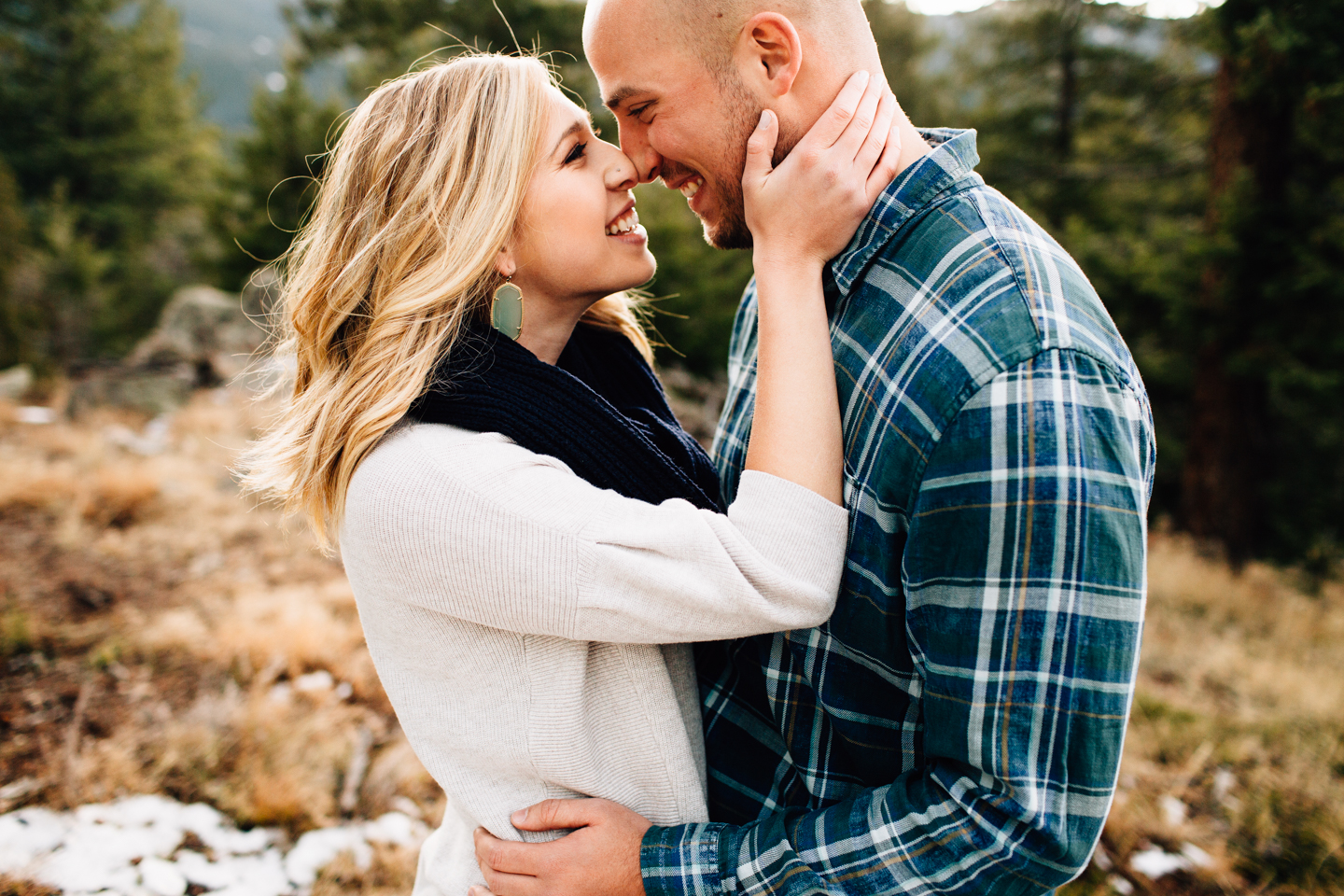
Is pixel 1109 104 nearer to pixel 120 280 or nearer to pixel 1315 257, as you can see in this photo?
pixel 1315 257

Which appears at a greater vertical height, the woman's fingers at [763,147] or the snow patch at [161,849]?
the woman's fingers at [763,147]

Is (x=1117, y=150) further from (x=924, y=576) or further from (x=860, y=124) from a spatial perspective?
(x=924, y=576)

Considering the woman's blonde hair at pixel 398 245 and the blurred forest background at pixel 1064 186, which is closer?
the woman's blonde hair at pixel 398 245

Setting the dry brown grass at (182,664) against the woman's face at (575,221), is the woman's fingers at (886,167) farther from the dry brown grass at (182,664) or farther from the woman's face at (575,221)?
the dry brown grass at (182,664)

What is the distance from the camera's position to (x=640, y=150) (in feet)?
5.56

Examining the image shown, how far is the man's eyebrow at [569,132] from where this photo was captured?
1621mm

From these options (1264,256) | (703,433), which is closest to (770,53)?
(1264,256)

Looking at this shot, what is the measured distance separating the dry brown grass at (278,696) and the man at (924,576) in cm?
109

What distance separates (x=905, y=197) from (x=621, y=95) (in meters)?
0.66

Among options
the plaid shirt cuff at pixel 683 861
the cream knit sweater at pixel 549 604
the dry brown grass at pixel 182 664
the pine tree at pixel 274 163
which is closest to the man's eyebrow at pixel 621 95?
the cream knit sweater at pixel 549 604

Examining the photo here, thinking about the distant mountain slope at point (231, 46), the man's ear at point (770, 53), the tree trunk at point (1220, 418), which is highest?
the distant mountain slope at point (231, 46)

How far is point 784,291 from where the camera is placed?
133 cm

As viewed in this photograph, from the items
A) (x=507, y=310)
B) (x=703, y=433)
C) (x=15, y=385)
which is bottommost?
(x=15, y=385)

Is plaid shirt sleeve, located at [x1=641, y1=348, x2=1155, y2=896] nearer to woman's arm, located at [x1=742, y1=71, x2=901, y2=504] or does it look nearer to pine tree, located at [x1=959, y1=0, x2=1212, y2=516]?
woman's arm, located at [x1=742, y1=71, x2=901, y2=504]
